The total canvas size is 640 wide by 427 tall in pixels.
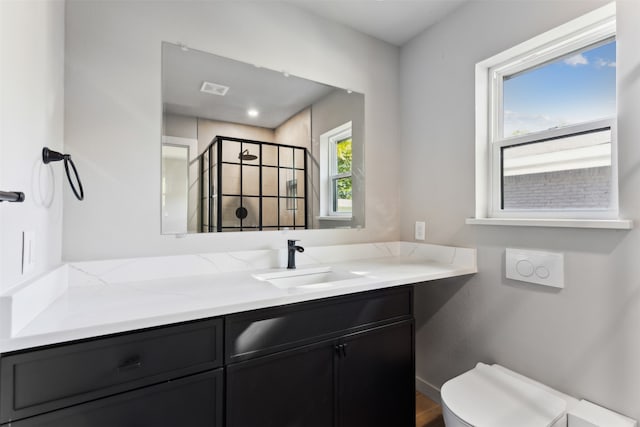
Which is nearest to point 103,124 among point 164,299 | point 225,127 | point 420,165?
point 225,127

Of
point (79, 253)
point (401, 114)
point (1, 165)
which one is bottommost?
point (79, 253)

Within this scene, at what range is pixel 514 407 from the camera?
50.1 inches

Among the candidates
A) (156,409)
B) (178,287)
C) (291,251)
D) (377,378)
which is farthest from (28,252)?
(377,378)

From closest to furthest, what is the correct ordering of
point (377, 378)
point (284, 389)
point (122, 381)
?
1. point (122, 381)
2. point (284, 389)
3. point (377, 378)

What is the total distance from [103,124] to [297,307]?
117cm

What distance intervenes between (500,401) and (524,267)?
624 mm

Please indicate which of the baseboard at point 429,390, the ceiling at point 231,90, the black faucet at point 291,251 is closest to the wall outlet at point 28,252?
the ceiling at point 231,90

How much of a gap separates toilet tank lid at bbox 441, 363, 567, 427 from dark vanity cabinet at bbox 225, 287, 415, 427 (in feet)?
0.92

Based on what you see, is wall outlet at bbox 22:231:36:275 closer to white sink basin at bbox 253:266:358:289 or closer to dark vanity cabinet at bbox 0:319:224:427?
dark vanity cabinet at bbox 0:319:224:427

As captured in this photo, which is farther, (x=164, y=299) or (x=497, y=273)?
(x=497, y=273)

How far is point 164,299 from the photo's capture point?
3.69 ft

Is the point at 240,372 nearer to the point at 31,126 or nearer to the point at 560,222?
the point at 31,126

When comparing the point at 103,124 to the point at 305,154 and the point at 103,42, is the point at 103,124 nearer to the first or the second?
the point at 103,42

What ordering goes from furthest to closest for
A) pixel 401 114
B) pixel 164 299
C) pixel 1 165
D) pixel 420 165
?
pixel 401 114 < pixel 420 165 < pixel 164 299 < pixel 1 165
